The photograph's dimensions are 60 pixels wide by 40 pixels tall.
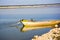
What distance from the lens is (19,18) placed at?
1411 millimetres

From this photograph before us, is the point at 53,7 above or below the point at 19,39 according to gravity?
above

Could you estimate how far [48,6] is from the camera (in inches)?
55.8

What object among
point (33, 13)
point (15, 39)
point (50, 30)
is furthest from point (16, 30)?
point (50, 30)

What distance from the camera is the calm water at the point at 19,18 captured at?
1.40 metres

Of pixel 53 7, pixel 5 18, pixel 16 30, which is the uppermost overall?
pixel 53 7

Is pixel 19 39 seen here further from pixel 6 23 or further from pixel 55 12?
pixel 55 12

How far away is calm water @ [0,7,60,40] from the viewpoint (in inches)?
55.0

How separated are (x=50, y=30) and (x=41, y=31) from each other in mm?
105

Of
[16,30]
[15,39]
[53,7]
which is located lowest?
[15,39]

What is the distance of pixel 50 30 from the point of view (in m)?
1.39

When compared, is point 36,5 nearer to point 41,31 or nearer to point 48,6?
point 48,6

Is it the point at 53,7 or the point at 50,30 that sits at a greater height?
the point at 53,7

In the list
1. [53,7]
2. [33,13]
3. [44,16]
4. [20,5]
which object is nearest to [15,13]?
[20,5]

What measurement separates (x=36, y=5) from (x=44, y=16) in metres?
0.16
